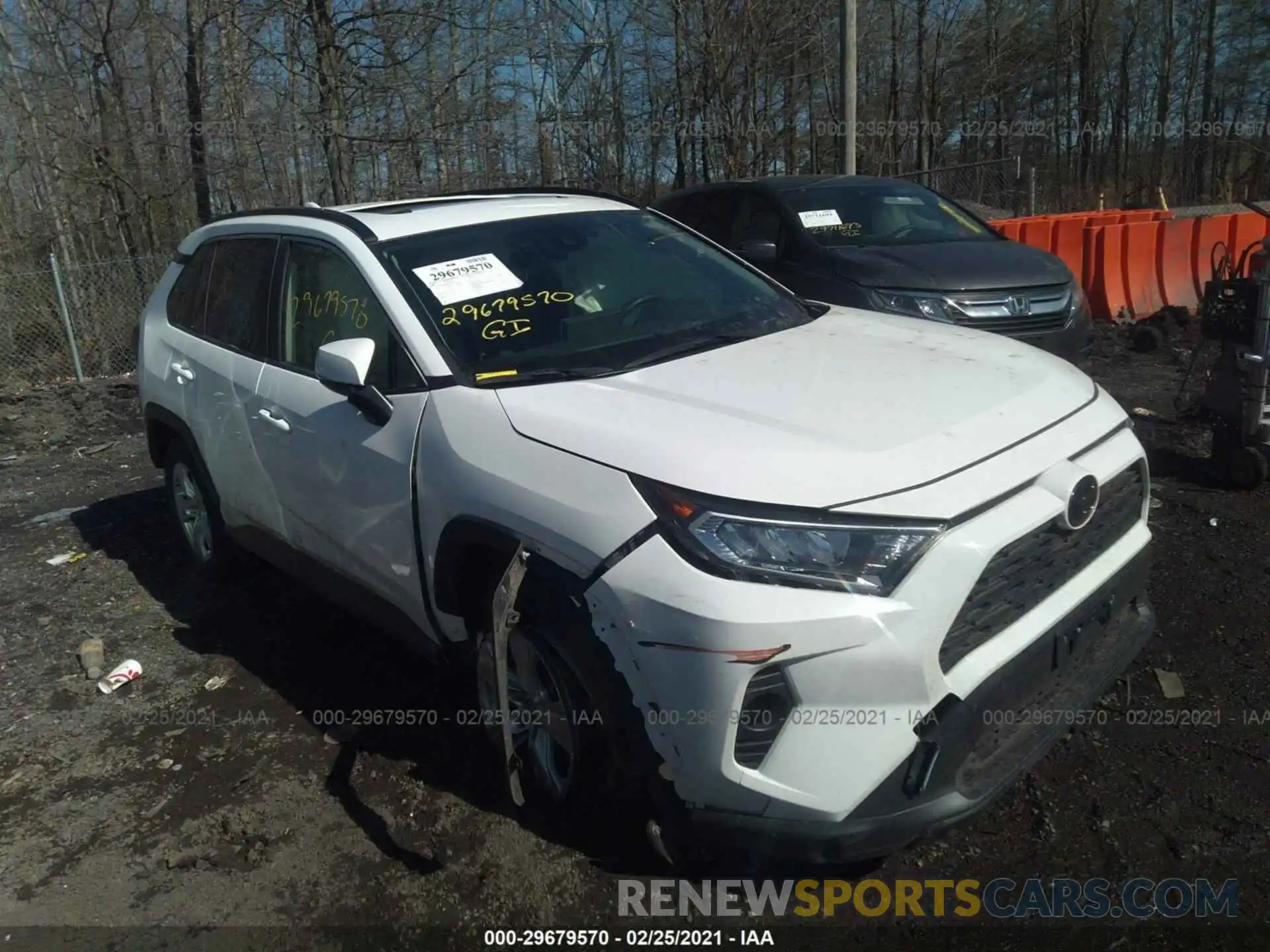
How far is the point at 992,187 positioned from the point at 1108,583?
21.1 metres

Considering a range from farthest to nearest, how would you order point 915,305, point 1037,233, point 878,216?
point 1037,233 < point 878,216 < point 915,305

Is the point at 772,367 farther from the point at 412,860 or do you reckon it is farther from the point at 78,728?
the point at 78,728

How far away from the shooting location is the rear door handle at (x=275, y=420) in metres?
3.87

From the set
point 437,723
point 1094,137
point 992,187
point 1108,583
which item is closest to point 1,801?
point 437,723

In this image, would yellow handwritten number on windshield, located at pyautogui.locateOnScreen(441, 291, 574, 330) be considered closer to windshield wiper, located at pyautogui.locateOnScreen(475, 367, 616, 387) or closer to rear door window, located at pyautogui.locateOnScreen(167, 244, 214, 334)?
windshield wiper, located at pyautogui.locateOnScreen(475, 367, 616, 387)

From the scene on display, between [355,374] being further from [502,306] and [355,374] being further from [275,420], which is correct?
[275,420]

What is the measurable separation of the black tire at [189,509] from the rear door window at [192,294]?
61 centimetres

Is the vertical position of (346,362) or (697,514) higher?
(346,362)

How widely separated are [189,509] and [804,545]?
161 inches

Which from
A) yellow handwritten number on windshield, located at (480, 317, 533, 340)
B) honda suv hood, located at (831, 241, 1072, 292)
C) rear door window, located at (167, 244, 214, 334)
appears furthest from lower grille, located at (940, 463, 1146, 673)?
honda suv hood, located at (831, 241, 1072, 292)

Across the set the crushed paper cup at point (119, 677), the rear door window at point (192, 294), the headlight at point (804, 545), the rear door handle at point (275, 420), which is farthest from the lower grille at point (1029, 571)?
the rear door window at point (192, 294)

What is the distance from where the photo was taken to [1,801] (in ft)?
12.0

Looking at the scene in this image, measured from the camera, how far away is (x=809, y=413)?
2.73 meters

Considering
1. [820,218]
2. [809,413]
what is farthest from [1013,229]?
[809,413]
